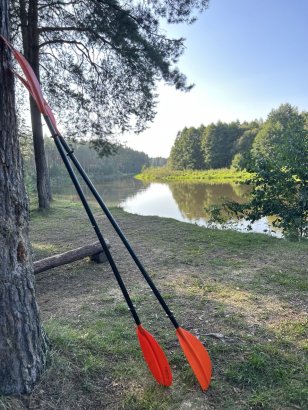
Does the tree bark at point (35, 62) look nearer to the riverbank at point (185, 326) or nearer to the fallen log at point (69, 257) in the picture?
the riverbank at point (185, 326)

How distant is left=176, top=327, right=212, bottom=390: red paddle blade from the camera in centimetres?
178

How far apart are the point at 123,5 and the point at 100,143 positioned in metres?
3.68

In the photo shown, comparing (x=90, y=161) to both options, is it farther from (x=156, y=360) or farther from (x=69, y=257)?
(x=156, y=360)

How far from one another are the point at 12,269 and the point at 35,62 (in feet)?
25.5

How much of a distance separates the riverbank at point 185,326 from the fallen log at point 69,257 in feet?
0.47

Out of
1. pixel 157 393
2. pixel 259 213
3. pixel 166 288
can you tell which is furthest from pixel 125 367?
pixel 259 213

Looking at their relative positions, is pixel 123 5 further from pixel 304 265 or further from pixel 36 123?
pixel 304 265

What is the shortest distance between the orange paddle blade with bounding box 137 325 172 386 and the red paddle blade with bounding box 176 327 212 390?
143 mm

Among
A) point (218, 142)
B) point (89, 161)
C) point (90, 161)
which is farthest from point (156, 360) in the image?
point (90, 161)

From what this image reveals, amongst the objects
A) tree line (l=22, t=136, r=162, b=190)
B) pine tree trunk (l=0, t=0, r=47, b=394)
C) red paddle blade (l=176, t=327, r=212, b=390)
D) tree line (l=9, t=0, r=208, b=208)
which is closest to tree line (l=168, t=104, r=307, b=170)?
tree line (l=22, t=136, r=162, b=190)

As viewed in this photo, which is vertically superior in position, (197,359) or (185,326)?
(197,359)

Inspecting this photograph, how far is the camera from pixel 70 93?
8.55 m

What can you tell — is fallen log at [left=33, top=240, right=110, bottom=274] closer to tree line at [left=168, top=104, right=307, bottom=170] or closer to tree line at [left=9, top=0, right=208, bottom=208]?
tree line at [left=9, top=0, right=208, bottom=208]

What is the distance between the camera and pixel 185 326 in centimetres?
247
